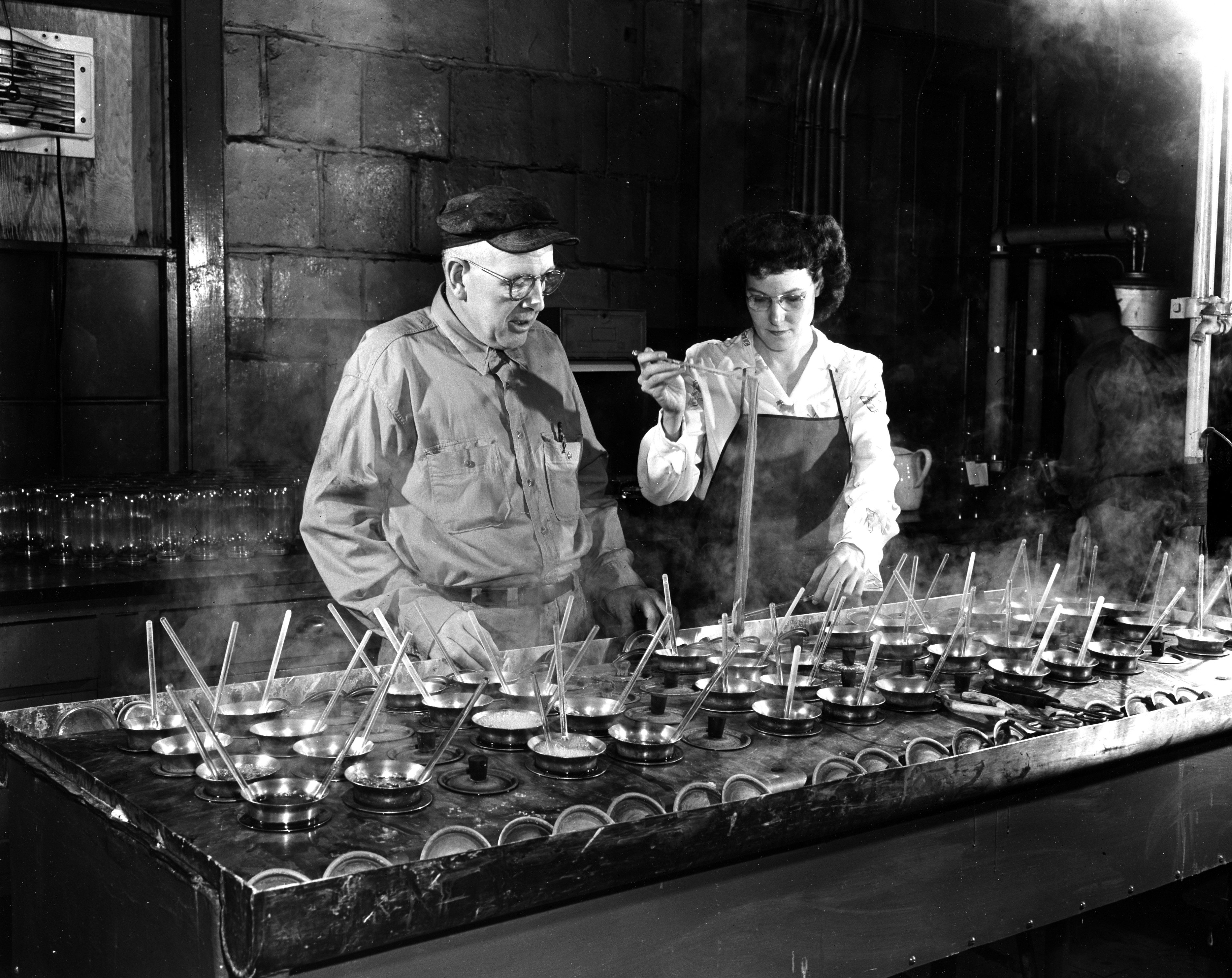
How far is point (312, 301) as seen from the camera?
4812mm

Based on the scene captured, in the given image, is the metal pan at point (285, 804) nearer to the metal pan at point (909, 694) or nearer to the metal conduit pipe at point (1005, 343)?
the metal pan at point (909, 694)

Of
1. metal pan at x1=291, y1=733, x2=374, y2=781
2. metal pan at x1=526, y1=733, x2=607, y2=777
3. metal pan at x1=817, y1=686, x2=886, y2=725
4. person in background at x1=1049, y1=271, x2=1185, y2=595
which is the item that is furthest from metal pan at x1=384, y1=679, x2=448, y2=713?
person in background at x1=1049, y1=271, x2=1185, y2=595

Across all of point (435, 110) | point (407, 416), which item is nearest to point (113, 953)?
point (407, 416)

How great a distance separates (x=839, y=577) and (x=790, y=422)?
63cm

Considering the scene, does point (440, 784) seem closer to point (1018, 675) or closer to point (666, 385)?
point (1018, 675)

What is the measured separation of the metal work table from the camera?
1542 mm

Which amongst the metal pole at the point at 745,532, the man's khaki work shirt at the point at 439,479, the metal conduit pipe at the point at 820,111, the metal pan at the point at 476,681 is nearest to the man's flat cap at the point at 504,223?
the man's khaki work shirt at the point at 439,479

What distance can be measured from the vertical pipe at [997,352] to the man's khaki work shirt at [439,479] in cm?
350

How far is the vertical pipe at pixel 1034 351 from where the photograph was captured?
6062mm

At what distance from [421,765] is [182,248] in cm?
316

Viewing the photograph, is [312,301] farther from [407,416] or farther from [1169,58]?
[1169,58]

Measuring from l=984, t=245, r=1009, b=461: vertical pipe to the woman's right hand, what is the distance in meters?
3.28

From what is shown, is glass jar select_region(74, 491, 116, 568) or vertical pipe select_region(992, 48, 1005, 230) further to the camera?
vertical pipe select_region(992, 48, 1005, 230)

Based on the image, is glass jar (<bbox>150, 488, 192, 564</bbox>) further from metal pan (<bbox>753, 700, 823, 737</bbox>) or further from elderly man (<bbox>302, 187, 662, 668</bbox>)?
metal pan (<bbox>753, 700, 823, 737</bbox>)
